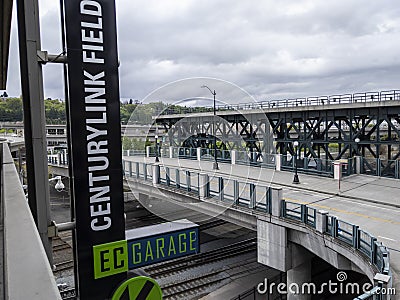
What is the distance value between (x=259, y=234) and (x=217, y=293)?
4.73 metres

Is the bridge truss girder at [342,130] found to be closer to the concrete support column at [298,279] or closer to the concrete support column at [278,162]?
the concrete support column at [278,162]

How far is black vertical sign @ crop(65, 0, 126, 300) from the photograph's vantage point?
418 cm

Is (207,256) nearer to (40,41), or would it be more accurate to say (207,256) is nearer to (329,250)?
(329,250)

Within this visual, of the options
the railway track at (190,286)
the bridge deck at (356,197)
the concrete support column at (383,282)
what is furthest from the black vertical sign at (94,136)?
the railway track at (190,286)

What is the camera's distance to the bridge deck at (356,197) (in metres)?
12.4

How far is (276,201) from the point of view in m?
14.2

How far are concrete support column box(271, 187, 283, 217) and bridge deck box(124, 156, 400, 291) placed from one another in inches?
101

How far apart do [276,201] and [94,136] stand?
36.1 feet

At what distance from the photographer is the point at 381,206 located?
15.9m

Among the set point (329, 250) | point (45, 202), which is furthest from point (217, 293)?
point (45, 202)

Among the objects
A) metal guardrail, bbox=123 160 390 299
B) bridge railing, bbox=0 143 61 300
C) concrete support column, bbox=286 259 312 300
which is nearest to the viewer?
bridge railing, bbox=0 143 61 300

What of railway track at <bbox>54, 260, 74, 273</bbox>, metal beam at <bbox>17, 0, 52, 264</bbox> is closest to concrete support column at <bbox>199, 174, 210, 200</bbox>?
railway track at <bbox>54, 260, 74, 273</bbox>

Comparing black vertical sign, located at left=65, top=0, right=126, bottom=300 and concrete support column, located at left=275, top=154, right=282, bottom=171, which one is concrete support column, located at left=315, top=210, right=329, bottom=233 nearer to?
black vertical sign, located at left=65, top=0, right=126, bottom=300

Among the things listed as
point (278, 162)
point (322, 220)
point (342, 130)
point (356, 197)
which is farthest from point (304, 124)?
point (322, 220)
